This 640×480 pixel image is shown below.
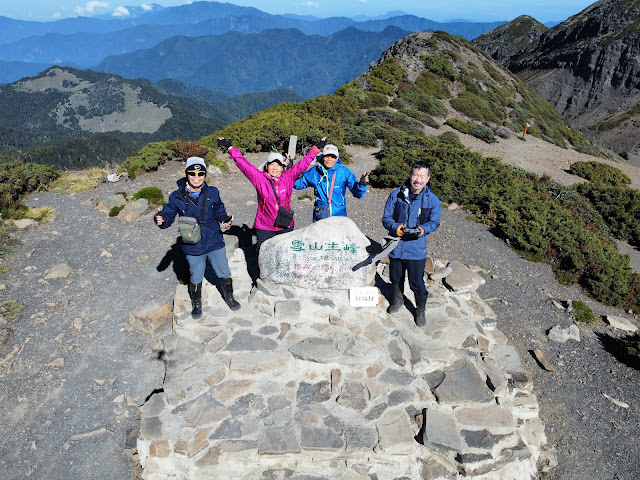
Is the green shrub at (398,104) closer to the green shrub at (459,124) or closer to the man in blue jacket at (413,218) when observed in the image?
the green shrub at (459,124)

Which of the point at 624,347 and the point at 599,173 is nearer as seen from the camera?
the point at 624,347

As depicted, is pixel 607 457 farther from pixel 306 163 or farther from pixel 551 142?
pixel 551 142

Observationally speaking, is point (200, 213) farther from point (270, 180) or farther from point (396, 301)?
point (396, 301)

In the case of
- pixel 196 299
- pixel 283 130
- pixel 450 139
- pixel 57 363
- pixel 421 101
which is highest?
pixel 421 101

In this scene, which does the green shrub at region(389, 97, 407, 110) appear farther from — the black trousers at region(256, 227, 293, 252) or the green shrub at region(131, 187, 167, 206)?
the black trousers at region(256, 227, 293, 252)

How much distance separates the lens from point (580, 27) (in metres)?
82.8

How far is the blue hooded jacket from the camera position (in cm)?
571

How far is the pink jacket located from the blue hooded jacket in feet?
0.45

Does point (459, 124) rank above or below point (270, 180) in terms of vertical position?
below

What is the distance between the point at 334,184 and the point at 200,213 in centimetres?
203

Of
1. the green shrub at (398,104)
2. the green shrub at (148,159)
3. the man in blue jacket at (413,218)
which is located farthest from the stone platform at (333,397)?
the green shrub at (398,104)

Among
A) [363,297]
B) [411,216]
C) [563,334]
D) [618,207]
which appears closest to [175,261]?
[363,297]

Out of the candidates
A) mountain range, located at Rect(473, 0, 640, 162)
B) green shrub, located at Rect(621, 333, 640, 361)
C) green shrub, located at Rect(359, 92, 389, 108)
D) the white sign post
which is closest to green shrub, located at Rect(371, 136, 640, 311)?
green shrub, located at Rect(621, 333, 640, 361)

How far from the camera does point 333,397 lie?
5.00 m
